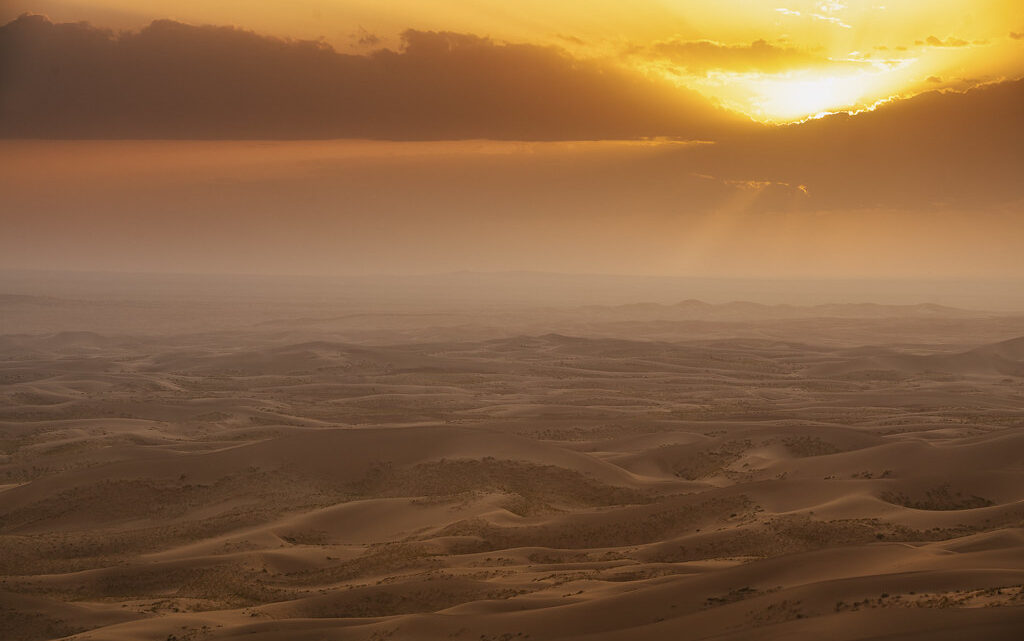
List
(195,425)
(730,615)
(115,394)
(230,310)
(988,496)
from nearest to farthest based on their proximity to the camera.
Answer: (730,615)
(988,496)
(195,425)
(115,394)
(230,310)

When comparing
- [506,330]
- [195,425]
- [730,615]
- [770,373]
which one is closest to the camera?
[730,615]

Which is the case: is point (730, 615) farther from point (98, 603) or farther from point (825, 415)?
point (825, 415)

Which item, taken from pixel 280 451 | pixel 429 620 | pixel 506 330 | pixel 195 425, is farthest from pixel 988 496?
pixel 506 330

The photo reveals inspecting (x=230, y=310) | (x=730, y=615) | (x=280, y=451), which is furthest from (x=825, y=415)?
(x=230, y=310)

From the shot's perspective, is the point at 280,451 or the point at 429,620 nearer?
the point at 429,620

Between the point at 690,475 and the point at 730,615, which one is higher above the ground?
the point at 730,615

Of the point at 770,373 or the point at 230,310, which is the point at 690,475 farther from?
the point at 230,310
